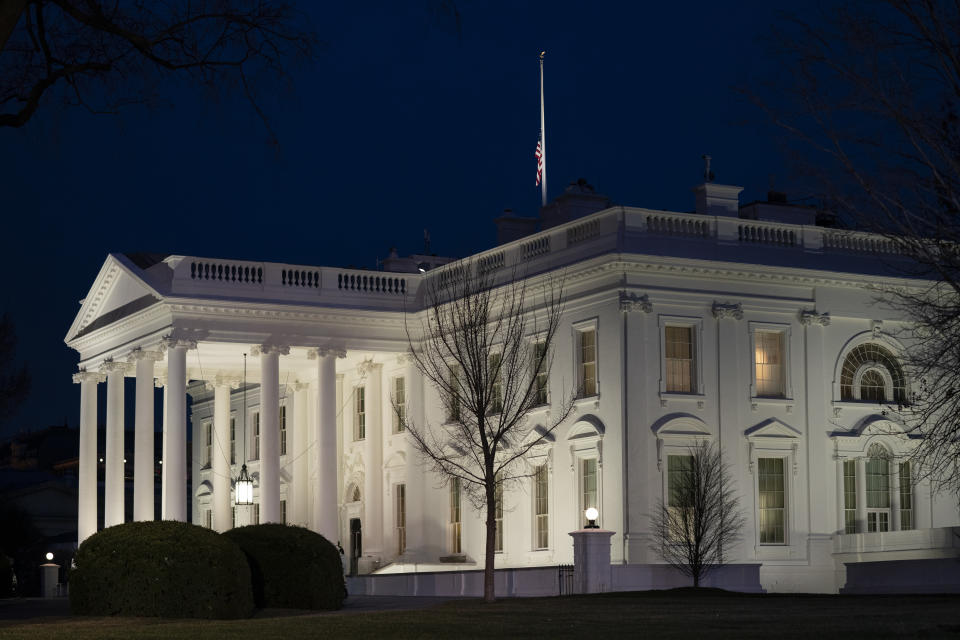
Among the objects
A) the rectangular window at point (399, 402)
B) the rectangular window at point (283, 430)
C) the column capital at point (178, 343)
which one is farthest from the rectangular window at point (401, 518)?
the column capital at point (178, 343)

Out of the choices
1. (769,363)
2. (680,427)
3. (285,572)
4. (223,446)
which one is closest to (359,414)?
(223,446)

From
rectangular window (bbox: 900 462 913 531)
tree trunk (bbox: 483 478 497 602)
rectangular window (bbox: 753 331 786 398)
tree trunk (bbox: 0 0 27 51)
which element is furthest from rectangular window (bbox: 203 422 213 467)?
tree trunk (bbox: 0 0 27 51)

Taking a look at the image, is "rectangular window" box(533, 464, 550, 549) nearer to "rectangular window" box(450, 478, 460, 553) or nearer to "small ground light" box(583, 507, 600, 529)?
"rectangular window" box(450, 478, 460, 553)

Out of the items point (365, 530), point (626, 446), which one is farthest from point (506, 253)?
point (365, 530)

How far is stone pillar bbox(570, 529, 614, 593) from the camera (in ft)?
120

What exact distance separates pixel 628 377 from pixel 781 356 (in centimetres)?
504

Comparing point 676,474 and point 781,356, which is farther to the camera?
point 781,356

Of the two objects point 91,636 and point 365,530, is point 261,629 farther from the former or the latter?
point 365,530

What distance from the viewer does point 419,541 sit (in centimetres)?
4875

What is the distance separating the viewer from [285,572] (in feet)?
102

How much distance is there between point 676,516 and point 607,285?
6.30m

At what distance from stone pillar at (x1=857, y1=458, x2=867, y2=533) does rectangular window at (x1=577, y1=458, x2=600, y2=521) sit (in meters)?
7.49

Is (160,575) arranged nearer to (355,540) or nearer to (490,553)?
(490,553)

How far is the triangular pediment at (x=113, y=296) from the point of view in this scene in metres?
47.6
